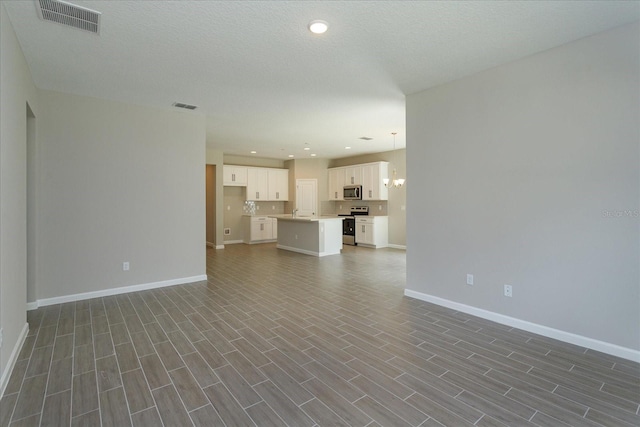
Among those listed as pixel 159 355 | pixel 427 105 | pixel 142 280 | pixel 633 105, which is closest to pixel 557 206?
pixel 633 105

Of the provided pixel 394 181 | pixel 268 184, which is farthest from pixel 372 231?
pixel 268 184

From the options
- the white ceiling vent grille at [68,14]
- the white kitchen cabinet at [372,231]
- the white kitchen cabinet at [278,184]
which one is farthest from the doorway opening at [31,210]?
the white kitchen cabinet at [372,231]

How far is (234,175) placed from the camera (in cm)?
972

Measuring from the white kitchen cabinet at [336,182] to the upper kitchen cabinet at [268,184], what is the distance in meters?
1.54

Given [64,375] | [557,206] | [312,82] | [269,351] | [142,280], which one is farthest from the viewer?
[142,280]

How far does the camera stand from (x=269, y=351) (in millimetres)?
2791

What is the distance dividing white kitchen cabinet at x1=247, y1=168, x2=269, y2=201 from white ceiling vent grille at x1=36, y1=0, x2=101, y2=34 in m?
7.41

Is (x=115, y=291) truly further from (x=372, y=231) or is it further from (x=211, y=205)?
(x=372, y=231)

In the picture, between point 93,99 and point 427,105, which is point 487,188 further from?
point 93,99

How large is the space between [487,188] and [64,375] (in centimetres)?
427

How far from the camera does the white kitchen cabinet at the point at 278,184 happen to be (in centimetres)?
1054

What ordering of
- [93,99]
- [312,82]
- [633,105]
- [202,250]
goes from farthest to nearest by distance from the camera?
[202,250] < [93,99] < [312,82] < [633,105]

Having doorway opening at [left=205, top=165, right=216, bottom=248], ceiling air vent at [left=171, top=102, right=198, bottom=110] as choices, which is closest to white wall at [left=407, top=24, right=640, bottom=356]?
ceiling air vent at [left=171, top=102, right=198, bottom=110]

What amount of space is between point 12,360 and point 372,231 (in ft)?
25.0
